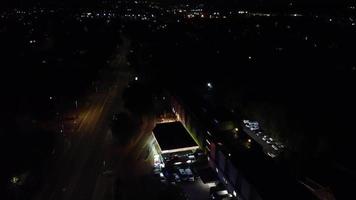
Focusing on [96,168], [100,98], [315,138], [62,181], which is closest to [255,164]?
[315,138]

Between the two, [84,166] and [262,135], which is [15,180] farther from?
[262,135]

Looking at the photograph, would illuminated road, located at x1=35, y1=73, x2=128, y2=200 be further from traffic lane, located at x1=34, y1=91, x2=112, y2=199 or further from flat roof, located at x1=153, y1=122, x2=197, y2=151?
flat roof, located at x1=153, y1=122, x2=197, y2=151

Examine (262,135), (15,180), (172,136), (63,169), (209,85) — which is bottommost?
(63,169)

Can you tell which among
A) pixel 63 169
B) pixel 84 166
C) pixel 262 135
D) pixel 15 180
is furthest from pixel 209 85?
pixel 15 180

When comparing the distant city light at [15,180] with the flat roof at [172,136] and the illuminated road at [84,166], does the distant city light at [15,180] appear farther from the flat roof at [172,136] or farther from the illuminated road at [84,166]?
the flat roof at [172,136]

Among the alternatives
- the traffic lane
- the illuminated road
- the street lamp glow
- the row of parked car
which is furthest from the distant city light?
the street lamp glow

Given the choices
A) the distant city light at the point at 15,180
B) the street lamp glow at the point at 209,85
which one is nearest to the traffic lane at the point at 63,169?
the distant city light at the point at 15,180

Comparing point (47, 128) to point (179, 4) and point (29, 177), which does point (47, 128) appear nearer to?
point (29, 177)
